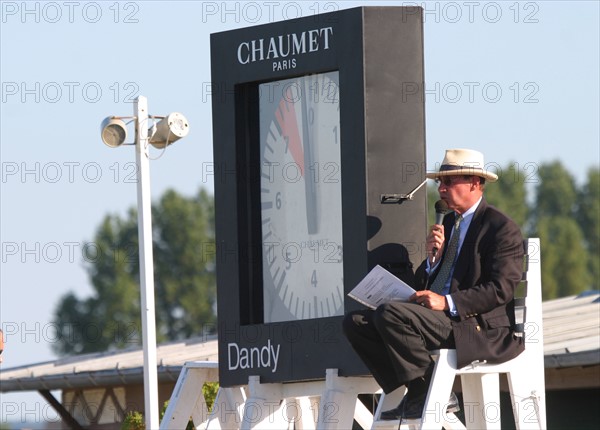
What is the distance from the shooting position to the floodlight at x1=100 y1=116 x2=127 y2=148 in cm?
970

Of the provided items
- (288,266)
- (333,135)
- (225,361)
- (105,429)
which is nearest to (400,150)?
(333,135)

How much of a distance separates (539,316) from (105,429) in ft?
40.0

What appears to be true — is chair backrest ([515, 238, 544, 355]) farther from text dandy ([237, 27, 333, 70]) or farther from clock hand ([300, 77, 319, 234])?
text dandy ([237, 27, 333, 70])

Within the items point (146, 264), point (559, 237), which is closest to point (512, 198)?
point (559, 237)

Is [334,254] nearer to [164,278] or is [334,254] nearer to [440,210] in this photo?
[440,210]

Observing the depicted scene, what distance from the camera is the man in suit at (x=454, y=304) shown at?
7.80 m

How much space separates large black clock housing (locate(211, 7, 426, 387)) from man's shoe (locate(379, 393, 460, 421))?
43cm

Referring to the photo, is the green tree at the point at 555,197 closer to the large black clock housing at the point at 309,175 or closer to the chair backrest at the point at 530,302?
the large black clock housing at the point at 309,175

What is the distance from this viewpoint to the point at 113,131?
973cm

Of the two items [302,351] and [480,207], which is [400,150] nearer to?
[480,207]

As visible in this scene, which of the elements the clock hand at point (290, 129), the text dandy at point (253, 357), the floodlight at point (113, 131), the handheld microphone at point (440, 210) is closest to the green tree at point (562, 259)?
the floodlight at point (113, 131)

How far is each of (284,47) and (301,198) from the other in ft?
2.84

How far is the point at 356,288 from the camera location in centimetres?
804

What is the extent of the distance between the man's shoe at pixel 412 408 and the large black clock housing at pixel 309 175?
43 cm
